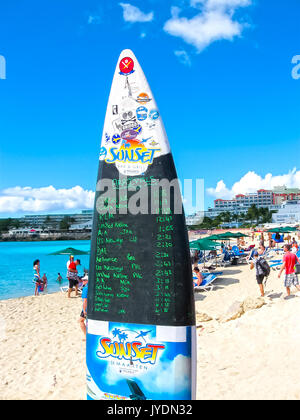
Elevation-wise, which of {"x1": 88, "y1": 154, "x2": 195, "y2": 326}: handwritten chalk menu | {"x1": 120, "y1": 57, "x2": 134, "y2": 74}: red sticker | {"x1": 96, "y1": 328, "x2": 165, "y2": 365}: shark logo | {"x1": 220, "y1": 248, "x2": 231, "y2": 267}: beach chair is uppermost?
{"x1": 120, "y1": 57, "x2": 134, "y2": 74}: red sticker

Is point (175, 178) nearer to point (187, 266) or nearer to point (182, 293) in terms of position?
point (187, 266)

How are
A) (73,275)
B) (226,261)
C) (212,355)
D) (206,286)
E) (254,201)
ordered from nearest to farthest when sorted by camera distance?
(212,355), (206,286), (73,275), (226,261), (254,201)

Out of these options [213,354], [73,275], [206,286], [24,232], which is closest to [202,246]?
[206,286]

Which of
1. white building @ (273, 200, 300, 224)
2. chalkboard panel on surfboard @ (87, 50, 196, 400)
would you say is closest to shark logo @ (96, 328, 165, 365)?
chalkboard panel on surfboard @ (87, 50, 196, 400)

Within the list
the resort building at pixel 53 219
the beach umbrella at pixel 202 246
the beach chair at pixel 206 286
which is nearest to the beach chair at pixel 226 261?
the beach umbrella at pixel 202 246

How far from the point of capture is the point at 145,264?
3.95 meters

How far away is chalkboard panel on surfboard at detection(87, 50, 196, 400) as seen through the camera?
3.79 meters

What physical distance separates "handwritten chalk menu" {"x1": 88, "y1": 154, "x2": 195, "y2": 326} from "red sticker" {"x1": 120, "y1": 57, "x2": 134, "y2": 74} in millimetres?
1244

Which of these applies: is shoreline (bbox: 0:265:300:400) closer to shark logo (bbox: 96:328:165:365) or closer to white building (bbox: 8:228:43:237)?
shark logo (bbox: 96:328:165:365)

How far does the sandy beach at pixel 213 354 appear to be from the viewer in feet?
15.8

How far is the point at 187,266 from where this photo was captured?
12.9ft

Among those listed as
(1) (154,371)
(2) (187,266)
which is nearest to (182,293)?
(2) (187,266)

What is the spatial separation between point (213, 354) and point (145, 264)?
3.21 m

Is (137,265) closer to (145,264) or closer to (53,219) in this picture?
(145,264)
